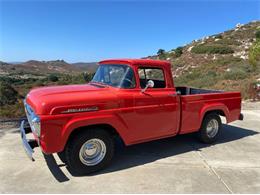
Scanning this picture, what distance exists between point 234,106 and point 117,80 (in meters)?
3.36

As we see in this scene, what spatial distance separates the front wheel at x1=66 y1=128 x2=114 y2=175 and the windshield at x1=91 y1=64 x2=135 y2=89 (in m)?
1.00

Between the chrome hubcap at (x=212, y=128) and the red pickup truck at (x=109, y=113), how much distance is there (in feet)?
0.71

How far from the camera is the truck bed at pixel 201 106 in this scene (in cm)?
532

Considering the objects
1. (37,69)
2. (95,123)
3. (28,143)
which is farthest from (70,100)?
(37,69)

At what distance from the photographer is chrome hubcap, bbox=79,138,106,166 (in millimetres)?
4184

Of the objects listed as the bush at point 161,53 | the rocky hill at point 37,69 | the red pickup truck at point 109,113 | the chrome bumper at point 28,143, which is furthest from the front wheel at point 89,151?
the bush at point 161,53

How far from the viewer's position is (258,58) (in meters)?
16.3

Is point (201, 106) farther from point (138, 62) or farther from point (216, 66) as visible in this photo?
point (216, 66)

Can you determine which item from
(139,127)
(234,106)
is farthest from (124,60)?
(234,106)

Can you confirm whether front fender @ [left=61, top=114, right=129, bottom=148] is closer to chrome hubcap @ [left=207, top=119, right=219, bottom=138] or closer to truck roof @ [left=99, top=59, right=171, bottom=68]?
truck roof @ [left=99, top=59, right=171, bottom=68]

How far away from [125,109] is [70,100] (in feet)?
3.34

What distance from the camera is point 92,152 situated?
4.30 metres

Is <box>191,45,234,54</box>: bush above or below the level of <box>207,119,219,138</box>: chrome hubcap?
above

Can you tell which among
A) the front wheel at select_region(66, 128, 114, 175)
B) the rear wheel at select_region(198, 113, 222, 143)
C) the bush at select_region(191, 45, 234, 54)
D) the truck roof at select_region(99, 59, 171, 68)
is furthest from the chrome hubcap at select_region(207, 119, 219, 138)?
the bush at select_region(191, 45, 234, 54)
